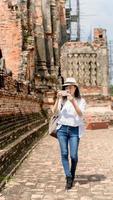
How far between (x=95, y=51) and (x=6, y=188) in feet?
118

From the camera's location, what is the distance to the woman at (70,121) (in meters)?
7.78

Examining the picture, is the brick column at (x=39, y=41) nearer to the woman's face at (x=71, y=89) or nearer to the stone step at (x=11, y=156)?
the stone step at (x=11, y=156)

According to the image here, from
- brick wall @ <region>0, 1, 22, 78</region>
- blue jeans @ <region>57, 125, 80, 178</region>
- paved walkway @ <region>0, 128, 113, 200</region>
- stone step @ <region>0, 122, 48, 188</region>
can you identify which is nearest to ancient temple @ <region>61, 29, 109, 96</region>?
brick wall @ <region>0, 1, 22, 78</region>

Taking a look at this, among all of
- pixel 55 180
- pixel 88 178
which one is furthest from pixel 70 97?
pixel 88 178

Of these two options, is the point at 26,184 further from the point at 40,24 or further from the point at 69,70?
the point at 69,70

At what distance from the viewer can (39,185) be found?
7.77m

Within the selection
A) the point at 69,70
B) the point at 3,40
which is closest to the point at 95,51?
the point at 69,70

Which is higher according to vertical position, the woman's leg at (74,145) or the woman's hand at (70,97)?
the woman's hand at (70,97)

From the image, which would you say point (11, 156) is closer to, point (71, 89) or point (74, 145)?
point (74, 145)

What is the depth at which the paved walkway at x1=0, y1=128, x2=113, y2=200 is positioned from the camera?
7008mm

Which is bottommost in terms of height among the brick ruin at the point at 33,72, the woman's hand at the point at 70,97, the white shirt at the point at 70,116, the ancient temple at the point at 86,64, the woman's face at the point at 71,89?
the ancient temple at the point at 86,64

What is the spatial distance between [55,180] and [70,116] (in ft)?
3.50

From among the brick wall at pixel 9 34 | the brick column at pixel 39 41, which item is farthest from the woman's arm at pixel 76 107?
the brick column at pixel 39 41

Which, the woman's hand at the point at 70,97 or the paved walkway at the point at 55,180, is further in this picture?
the woman's hand at the point at 70,97
